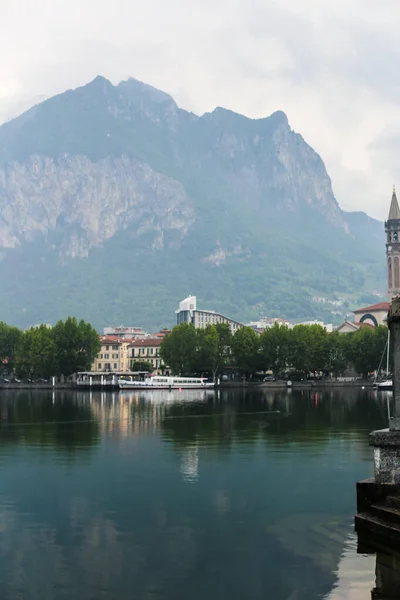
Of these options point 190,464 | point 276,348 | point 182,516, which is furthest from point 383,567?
point 276,348

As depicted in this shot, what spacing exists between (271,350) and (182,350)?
17294 millimetres

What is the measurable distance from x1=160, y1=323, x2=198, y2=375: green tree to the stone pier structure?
134306 mm

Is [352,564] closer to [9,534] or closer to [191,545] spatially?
[191,545]

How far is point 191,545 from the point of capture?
23297 millimetres

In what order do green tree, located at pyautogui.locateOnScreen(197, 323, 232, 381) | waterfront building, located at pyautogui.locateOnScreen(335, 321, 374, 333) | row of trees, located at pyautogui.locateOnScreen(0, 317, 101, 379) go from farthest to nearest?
waterfront building, located at pyautogui.locateOnScreen(335, 321, 374, 333), green tree, located at pyautogui.locateOnScreen(197, 323, 232, 381), row of trees, located at pyautogui.locateOnScreen(0, 317, 101, 379)

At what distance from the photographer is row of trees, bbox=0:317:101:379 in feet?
507

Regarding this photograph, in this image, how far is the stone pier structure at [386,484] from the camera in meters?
22.6

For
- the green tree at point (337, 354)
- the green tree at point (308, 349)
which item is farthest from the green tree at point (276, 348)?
the green tree at point (337, 354)

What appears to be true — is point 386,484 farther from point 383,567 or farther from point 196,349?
point 196,349

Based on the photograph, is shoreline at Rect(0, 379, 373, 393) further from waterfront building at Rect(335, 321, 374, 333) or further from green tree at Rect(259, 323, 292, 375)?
waterfront building at Rect(335, 321, 374, 333)

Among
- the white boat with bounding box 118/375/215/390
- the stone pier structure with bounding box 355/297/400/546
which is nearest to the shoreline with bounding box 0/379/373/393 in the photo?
the white boat with bounding box 118/375/215/390

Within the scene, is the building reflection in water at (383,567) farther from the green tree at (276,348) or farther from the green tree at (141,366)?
the green tree at (141,366)

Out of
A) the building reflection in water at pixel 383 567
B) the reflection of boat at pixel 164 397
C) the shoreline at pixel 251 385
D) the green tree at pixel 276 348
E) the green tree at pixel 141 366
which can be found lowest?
the building reflection in water at pixel 383 567

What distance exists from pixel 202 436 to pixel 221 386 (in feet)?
326
